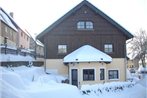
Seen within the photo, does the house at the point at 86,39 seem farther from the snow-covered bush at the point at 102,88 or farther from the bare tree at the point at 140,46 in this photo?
the bare tree at the point at 140,46

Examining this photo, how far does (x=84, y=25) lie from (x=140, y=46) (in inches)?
1545

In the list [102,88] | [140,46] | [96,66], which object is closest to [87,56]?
[96,66]

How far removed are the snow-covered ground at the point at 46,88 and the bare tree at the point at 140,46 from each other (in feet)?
134

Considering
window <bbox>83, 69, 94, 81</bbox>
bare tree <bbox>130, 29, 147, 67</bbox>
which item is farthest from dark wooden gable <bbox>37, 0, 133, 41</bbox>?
bare tree <bbox>130, 29, 147, 67</bbox>

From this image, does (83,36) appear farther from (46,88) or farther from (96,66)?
(46,88)

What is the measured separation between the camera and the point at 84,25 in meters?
31.1

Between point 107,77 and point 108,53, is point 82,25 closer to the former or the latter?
point 108,53

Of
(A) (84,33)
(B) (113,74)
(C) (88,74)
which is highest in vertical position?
(A) (84,33)

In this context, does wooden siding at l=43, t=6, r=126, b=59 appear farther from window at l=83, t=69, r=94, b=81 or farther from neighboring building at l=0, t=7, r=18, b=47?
neighboring building at l=0, t=7, r=18, b=47

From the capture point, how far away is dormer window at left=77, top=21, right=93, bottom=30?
102 feet

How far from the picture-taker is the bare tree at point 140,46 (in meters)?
66.4

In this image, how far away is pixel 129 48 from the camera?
228 ft

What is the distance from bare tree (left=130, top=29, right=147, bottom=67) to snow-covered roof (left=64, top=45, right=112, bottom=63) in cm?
3732

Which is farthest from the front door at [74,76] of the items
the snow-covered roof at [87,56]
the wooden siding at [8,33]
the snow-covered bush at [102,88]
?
the wooden siding at [8,33]
